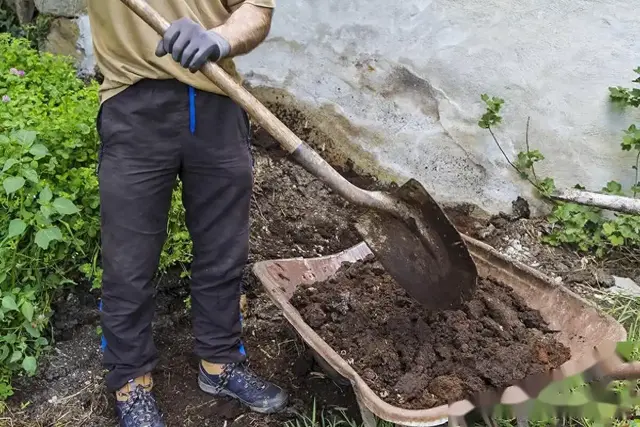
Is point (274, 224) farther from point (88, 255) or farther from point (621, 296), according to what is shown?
point (621, 296)

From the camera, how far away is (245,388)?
112 inches

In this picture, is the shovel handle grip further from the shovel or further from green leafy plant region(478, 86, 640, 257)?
green leafy plant region(478, 86, 640, 257)

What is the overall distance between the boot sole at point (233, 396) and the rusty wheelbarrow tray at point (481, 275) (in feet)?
1.37

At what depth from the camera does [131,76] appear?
2338mm

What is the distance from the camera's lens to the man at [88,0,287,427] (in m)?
2.34

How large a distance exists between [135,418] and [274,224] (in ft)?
4.56

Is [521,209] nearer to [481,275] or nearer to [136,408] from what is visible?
[481,275]

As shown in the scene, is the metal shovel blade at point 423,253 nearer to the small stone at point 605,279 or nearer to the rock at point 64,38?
the small stone at point 605,279

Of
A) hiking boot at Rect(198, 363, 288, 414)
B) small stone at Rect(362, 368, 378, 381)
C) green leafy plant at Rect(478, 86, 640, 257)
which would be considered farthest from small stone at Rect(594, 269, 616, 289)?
hiking boot at Rect(198, 363, 288, 414)

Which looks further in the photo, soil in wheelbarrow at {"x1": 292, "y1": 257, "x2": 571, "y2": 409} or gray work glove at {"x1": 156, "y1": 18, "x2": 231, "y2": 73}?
soil in wheelbarrow at {"x1": 292, "y1": 257, "x2": 571, "y2": 409}

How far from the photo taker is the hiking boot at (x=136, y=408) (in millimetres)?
2664

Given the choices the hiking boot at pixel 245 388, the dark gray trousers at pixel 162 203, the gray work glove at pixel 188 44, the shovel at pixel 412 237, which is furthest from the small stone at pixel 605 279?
the gray work glove at pixel 188 44

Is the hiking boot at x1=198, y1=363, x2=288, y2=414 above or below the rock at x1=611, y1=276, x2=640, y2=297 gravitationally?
above

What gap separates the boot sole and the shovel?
0.70 meters
